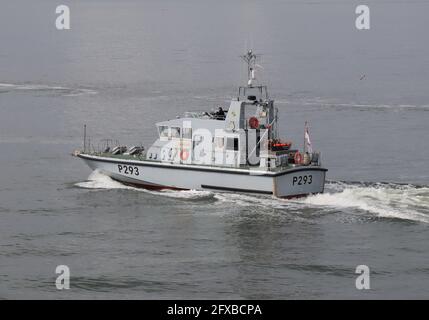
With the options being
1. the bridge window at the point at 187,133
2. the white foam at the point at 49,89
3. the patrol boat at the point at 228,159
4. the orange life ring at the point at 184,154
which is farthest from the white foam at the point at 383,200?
the white foam at the point at 49,89

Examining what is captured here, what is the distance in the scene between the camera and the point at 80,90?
115 metres

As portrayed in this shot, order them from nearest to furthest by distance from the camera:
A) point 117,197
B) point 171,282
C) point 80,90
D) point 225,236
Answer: point 171,282 < point 225,236 < point 117,197 < point 80,90

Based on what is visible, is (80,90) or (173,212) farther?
(80,90)

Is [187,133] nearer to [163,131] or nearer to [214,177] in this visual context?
[163,131]

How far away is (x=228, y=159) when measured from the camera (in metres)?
64.6

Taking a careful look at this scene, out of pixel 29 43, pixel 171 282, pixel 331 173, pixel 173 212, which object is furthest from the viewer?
pixel 29 43

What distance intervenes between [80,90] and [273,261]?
67044 mm

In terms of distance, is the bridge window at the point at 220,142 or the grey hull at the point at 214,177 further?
the bridge window at the point at 220,142

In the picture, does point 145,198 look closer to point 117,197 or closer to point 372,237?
point 117,197

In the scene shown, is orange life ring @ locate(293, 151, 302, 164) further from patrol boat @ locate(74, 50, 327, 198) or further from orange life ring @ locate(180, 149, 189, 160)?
orange life ring @ locate(180, 149, 189, 160)

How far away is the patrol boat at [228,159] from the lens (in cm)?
6288

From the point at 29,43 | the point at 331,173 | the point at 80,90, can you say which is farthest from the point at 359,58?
the point at 331,173

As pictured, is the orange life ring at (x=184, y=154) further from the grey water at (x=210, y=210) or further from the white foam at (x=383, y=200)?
the white foam at (x=383, y=200)

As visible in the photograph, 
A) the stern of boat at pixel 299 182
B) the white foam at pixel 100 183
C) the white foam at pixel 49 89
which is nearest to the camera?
the stern of boat at pixel 299 182
